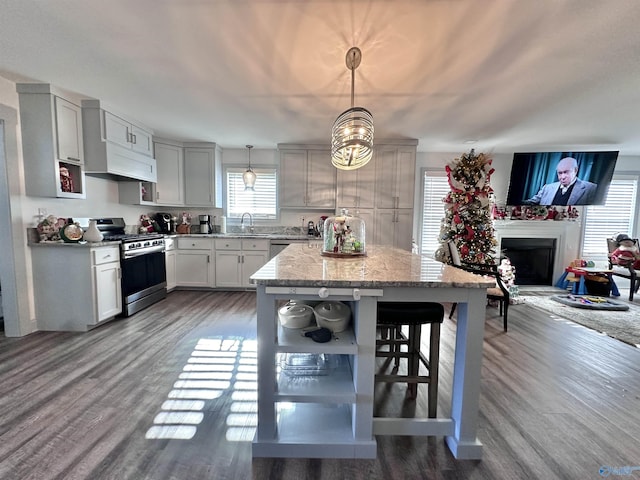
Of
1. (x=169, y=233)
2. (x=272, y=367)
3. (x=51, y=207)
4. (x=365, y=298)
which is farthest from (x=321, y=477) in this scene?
(x=169, y=233)

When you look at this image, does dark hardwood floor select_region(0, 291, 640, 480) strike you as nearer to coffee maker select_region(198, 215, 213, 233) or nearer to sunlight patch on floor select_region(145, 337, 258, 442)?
sunlight patch on floor select_region(145, 337, 258, 442)

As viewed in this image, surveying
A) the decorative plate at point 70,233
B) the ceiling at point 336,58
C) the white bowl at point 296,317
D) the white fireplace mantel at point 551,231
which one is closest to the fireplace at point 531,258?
the white fireplace mantel at point 551,231

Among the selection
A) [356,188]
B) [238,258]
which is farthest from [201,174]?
[356,188]

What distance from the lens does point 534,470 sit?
4.42ft

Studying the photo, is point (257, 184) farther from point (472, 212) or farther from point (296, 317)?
point (296, 317)

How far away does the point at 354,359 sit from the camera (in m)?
1.43

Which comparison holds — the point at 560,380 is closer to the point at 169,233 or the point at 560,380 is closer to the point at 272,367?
the point at 272,367

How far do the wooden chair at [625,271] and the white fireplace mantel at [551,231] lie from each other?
0.46m

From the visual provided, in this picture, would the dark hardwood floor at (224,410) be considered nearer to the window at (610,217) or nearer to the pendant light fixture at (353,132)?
the pendant light fixture at (353,132)

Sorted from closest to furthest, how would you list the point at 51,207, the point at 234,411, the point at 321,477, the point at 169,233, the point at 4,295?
the point at 321,477, the point at 234,411, the point at 4,295, the point at 51,207, the point at 169,233

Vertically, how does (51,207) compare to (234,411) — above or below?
above

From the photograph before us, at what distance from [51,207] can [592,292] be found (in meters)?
7.67

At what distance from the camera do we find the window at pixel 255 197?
5.02 meters

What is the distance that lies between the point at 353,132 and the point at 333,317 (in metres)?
1.27
